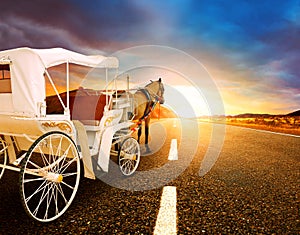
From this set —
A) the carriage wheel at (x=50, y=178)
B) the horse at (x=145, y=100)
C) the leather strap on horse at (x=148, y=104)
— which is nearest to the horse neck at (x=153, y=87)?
the horse at (x=145, y=100)

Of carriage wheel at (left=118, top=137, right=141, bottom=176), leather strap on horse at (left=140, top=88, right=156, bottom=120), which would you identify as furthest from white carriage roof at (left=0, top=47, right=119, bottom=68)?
Result: leather strap on horse at (left=140, top=88, right=156, bottom=120)

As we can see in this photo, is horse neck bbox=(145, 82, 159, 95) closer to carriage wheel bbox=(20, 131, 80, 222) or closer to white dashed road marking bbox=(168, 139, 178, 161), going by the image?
white dashed road marking bbox=(168, 139, 178, 161)

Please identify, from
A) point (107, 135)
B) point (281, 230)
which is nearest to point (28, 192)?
point (107, 135)

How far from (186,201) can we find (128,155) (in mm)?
1748

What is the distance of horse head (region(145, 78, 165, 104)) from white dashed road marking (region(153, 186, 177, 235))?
13.2 feet

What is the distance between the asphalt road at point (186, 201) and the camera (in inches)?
116

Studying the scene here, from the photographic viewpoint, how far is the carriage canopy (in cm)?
338

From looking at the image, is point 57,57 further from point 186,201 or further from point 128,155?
point 186,201

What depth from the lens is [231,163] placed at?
608 cm

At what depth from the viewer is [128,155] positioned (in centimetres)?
502

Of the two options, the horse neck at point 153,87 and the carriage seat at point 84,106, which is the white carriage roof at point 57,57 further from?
the horse neck at point 153,87

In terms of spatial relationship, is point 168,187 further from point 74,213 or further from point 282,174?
point 282,174

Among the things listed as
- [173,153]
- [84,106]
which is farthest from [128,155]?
[173,153]

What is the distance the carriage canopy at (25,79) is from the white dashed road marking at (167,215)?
2220mm
